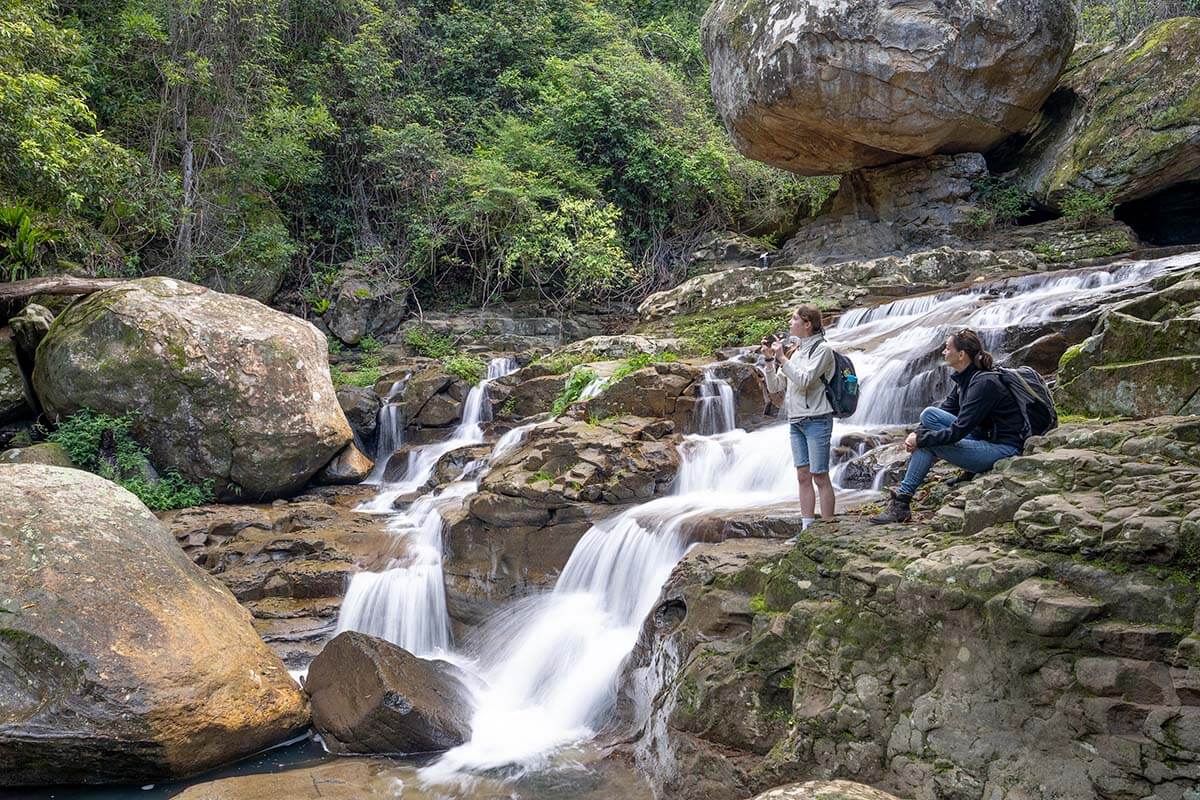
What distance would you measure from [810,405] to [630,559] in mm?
2519

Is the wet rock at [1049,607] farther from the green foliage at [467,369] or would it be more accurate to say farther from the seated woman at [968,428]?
the green foliage at [467,369]

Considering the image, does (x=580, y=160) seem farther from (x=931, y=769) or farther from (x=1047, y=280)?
(x=931, y=769)

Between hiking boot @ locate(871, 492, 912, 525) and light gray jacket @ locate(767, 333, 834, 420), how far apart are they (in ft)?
2.71

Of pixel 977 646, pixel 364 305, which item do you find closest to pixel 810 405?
pixel 977 646

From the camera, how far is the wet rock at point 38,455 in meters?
11.4

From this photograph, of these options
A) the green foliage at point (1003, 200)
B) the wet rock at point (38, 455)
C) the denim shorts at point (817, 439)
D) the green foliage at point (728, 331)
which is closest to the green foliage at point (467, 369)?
the green foliage at point (728, 331)

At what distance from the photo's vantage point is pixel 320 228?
829 inches

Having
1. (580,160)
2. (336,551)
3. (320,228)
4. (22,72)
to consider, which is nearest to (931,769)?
(336,551)

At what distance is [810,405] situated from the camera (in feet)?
19.3

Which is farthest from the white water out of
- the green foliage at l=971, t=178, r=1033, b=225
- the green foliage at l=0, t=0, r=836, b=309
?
the green foliage at l=0, t=0, r=836, b=309

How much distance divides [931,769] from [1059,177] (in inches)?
549

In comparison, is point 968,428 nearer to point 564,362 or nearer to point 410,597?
point 410,597

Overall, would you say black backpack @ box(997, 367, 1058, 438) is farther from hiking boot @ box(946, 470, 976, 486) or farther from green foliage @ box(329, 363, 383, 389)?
green foliage @ box(329, 363, 383, 389)

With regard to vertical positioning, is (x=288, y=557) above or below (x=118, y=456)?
below
